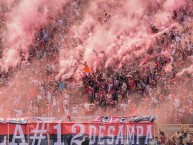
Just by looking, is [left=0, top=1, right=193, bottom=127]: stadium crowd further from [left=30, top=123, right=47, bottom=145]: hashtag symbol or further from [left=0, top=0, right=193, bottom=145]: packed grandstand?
[left=30, top=123, right=47, bottom=145]: hashtag symbol

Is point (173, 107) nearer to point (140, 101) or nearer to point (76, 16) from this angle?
point (140, 101)

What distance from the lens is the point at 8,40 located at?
2245 centimetres

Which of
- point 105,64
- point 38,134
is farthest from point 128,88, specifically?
point 38,134

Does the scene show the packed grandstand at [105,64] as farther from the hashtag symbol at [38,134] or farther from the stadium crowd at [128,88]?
the hashtag symbol at [38,134]

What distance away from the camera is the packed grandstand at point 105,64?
19.0 metres

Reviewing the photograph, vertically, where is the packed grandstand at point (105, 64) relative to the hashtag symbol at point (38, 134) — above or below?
above

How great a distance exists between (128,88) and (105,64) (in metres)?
1.51

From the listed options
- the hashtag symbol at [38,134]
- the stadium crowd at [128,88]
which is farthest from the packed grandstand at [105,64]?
the hashtag symbol at [38,134]

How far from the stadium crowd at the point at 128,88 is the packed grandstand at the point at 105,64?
33mm

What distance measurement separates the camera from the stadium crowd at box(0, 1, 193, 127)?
737 inches

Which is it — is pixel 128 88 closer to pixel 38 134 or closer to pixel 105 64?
pixel 105 64

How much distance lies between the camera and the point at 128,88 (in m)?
19.6

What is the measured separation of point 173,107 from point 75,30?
5.88 m

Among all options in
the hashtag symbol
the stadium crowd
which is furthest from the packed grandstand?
the hashtag symbol
